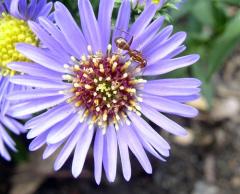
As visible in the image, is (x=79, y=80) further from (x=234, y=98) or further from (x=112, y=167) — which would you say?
(x=234, y=98)

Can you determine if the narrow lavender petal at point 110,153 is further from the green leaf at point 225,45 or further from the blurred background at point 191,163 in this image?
the blurred background at point 191,163

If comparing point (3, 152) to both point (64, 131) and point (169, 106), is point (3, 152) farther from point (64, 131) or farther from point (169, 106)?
point (169, 106)

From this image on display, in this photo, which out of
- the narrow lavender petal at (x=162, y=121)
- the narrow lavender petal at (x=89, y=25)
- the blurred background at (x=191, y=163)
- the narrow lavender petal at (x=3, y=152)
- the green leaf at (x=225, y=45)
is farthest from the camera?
the blurred background at (x=191, y=163)

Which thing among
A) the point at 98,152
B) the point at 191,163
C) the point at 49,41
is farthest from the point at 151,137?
the point at 191,163

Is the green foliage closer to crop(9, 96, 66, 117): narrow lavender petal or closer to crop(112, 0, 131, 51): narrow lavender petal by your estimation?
crop(112, 0, 131, 51): narrow lavender petal

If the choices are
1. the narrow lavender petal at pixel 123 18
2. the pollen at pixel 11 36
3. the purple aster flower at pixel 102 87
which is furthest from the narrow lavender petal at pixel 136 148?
the pollen at pixel 11 36

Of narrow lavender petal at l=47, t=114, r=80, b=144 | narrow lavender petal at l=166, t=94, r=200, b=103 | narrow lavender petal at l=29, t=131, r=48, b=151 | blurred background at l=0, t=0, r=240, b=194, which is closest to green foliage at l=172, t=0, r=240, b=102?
blurred background at l=0, t=0, r=240, b=194

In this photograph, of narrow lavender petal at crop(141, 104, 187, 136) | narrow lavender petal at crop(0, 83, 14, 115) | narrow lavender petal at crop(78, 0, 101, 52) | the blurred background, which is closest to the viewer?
narrow lavender petal at crop(78, 0, 101, 52)
